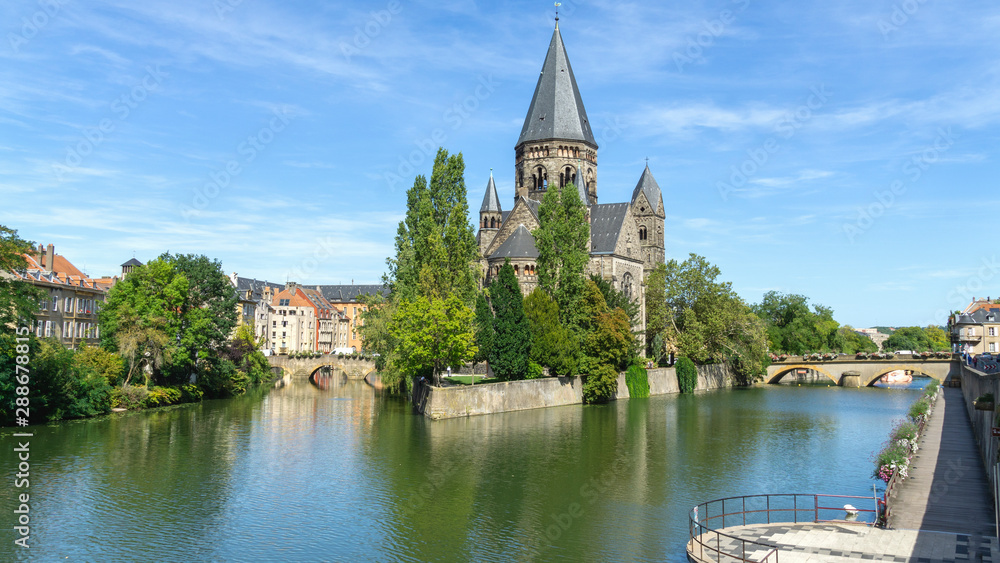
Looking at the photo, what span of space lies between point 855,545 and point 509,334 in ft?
121

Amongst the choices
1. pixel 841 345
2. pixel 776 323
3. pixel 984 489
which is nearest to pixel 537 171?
pixel 776 323

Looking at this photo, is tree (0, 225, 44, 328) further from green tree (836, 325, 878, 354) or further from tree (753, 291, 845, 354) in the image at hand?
green tree (836, 325, 878, 354)

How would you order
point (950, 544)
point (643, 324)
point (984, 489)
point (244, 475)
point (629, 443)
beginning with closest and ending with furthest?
point (950, 544) → point (984, 489) → point (244, 475) → point (629, 443) → point (643, 324)

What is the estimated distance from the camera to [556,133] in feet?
282

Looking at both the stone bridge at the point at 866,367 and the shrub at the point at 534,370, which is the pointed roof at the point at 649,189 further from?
the shrub at the point at 534,370

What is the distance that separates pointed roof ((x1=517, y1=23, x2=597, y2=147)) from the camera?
85.8 m

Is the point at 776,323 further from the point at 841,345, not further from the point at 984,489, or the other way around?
the point at 984,489

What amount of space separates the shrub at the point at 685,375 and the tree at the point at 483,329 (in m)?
26.7

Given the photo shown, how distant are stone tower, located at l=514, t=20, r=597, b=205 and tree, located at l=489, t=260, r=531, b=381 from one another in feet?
107

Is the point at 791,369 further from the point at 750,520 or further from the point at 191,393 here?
the point at 750,520

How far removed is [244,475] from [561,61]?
64830 millimetres

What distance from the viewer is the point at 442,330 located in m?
49.2

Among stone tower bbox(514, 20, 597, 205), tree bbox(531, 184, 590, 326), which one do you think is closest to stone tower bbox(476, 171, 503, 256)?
stone tower bbox(514, 20, 597, 205)

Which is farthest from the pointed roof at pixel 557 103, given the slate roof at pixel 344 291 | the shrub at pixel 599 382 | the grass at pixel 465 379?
the slate roof at pixel 344 291
